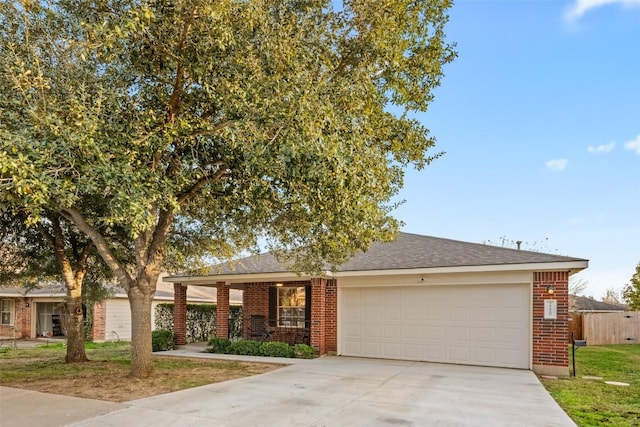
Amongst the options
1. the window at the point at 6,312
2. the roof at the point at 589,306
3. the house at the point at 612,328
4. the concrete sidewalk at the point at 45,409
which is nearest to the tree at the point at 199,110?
the concrete sidewalk at the point at 45,409

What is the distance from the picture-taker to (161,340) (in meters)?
14.9

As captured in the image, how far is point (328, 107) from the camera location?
23.4 feet

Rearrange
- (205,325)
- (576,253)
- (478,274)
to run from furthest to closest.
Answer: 1. (576,253)
2. (205,325)
3. (478,274)

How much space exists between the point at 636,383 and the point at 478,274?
3916 mm

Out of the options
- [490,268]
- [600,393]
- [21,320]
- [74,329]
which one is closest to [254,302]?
[74,329]

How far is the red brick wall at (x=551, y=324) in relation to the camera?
10.7m

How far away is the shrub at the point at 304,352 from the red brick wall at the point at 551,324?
563cm

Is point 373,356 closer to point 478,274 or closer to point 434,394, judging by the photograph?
point 478,274

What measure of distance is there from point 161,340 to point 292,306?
430 cm

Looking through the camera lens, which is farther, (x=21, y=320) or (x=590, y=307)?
(x=590, y=307)

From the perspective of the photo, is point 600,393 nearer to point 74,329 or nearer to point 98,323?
point 74,329

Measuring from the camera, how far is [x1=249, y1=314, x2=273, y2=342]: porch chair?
1545 centimetres

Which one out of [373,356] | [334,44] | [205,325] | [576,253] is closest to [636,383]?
[373,356]

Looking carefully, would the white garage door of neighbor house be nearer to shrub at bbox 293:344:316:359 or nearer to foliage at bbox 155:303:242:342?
shrub at bbox 293:344:316:359
